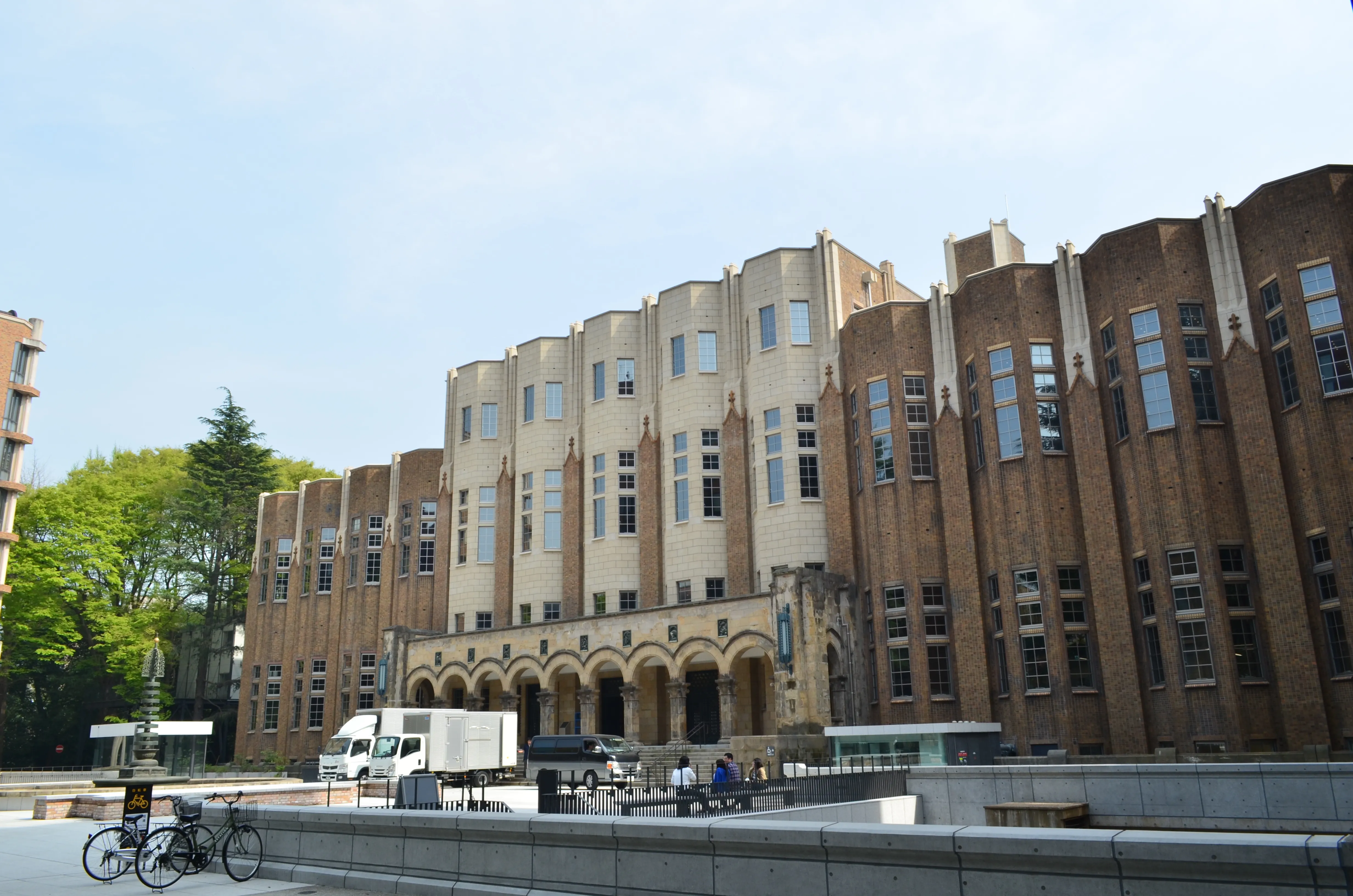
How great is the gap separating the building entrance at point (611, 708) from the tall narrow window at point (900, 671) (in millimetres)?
13794

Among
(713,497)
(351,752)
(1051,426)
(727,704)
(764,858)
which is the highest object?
(713,497)

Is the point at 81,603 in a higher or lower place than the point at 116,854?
higher

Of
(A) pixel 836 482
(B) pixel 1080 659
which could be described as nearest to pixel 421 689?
(A) pixel 836 482

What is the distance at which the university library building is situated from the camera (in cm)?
2734

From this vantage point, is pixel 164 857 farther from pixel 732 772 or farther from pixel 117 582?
pixel 117 582

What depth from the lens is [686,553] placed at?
4225 cm

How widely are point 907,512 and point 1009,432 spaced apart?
4.42 metres

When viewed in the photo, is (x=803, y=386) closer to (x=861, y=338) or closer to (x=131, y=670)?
(x=861, y=338)

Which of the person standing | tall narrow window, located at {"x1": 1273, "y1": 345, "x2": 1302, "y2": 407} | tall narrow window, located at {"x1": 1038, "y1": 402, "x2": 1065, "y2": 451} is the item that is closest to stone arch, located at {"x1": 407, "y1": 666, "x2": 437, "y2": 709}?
the person standing

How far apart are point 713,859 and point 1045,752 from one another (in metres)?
24.0

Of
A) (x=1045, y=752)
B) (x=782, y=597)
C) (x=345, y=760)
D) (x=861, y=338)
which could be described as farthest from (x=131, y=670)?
(x=1045, y=752)

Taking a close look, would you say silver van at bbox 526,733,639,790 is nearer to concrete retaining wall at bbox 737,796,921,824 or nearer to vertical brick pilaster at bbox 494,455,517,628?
concrete retaining wall at bbox 737,796,921,824

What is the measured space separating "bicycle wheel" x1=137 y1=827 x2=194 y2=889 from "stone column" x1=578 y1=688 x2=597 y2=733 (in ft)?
90.8

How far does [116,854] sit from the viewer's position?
42.4ft
